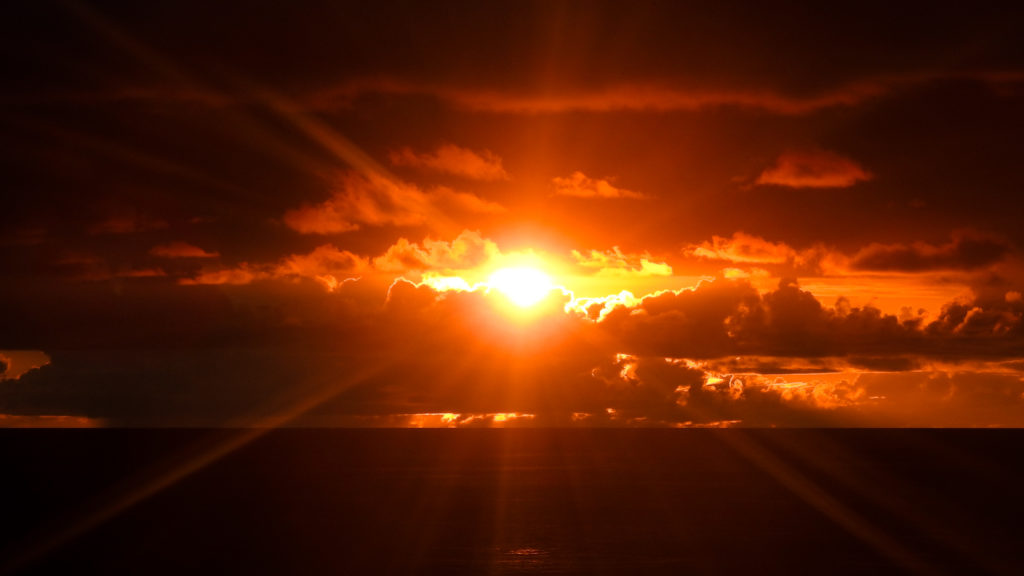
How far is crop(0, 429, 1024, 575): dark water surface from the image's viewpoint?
36562 mm

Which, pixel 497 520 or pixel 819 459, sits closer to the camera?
pixel 497 520

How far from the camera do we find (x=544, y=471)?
80875mm

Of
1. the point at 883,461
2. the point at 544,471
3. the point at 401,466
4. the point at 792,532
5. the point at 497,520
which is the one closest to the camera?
the point at 792,532

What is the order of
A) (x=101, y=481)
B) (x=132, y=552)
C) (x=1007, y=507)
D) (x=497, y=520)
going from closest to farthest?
1. (x=132, y=552)
2. (x=497, y=520)
3. (x=1007, y=507)
4. (x=101, y=481)

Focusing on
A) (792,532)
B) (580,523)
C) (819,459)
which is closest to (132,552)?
(580,523)

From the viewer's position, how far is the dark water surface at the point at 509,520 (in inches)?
1439

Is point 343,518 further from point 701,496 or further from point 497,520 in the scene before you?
point 701,496

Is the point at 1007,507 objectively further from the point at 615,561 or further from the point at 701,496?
the point at 615,561

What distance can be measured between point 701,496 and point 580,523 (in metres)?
15.7

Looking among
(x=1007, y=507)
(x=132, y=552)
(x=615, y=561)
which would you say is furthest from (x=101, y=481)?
(x=1007, y=507)

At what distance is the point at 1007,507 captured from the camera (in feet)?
186

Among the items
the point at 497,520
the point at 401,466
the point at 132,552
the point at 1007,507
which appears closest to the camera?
the point at 132,552

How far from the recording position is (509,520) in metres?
47.6

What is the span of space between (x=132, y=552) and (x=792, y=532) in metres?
29.0
